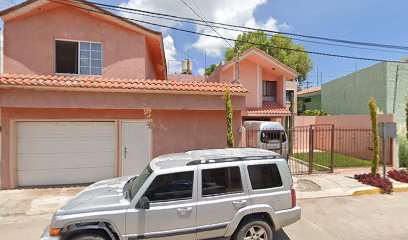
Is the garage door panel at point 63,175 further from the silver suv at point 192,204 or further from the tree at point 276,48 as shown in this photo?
the tree at point 276,48

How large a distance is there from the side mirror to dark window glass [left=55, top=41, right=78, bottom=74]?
27.1 ft

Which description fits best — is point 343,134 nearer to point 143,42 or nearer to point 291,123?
point 291,123

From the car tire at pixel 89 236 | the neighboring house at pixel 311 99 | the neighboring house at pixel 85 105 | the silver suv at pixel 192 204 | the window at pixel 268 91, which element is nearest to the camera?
the car tire at pixel 89 236

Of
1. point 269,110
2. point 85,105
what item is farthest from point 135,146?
point 269,110

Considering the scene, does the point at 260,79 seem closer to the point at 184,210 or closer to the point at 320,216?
the point at 320,216

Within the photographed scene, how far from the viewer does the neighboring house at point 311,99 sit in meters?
26.1

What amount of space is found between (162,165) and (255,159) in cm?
167

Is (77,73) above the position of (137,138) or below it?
above

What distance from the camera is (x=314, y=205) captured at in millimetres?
6660

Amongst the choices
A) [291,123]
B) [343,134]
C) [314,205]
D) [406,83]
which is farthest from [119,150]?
[406,83]

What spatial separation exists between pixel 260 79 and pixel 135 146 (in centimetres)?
1182

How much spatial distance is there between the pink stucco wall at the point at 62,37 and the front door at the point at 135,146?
9.76ft

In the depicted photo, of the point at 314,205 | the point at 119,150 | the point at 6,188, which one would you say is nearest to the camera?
the point at 314,205

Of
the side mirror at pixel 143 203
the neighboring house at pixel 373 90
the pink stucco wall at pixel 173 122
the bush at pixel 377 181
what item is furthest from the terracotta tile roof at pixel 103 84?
the neighboring house at pixel 373 90
